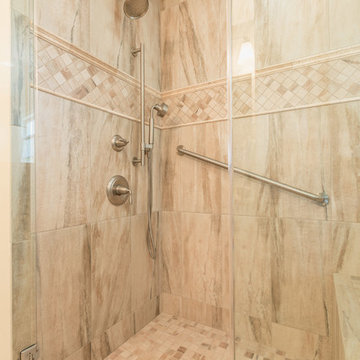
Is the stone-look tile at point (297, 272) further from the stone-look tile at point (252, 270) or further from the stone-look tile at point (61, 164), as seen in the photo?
the stone-look tile at point (61, 164)

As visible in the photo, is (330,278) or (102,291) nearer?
(330,278)

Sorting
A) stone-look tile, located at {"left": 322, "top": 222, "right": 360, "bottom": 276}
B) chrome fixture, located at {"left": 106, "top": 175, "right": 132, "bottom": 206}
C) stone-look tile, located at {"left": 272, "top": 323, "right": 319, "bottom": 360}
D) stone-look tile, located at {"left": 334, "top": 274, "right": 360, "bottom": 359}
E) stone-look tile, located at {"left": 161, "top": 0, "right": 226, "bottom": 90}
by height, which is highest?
stone-look tile, located at {"left": 161, "top": 0, "right": 226, "bottom": 90}

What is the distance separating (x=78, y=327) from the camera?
0.97m

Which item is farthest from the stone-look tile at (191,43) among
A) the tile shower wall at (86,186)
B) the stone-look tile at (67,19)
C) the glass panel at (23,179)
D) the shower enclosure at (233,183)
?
the glass panel at (23,179)

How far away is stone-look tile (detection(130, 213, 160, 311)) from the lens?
4.18 ft

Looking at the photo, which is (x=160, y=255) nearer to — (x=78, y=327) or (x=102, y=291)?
(x=102, y=291)

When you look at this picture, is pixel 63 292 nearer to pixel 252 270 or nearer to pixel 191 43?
pixel 252 270

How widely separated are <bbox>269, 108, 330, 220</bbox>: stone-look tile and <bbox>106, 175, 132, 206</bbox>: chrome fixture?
70cm

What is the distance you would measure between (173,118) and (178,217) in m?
0.63

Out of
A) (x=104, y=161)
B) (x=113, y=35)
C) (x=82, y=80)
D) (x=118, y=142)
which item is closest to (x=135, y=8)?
(x=113, y=35)

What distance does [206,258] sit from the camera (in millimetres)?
1351

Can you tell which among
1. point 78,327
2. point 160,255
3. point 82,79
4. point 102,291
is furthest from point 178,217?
point 82,79

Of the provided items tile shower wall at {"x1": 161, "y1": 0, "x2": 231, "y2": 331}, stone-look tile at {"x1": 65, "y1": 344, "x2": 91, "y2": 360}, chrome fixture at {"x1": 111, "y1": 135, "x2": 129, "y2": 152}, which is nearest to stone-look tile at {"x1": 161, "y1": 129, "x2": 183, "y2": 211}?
tile shower wall at {"x1": 161, "y1": 0, "x2": 231, "y2": 331}

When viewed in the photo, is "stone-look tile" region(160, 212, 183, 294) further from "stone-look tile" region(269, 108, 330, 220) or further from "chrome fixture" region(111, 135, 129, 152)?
"stone-look tile" region(269, 108, 330, 220)
